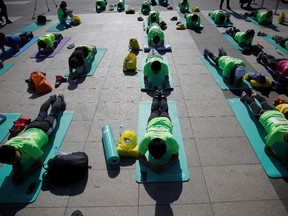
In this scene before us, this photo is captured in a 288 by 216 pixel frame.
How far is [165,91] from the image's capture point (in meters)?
8.63

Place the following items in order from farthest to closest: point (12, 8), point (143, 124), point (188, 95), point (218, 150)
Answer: point (12, 8) → point (188, 95) → point (143, 124) → point (218, 150)

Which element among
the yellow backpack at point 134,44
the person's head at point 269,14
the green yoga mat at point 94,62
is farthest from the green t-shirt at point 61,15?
the person's head at point 269,14

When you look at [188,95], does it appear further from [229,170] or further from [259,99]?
[229,170]

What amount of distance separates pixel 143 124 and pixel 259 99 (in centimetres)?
363

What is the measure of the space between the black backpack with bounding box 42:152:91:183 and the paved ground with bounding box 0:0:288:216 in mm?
213

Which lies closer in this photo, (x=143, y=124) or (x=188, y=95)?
(x=143, y=124)

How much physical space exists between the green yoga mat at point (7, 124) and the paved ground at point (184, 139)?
329 millimetres

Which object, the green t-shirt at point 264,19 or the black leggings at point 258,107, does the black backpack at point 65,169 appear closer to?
the black leggings at point 258,107

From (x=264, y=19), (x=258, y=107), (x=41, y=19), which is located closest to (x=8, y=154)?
(x=258, y=107)

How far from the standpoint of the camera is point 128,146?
5887 mm

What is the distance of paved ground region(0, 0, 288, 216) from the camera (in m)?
4.91

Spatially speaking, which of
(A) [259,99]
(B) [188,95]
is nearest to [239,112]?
(A) [259,99]

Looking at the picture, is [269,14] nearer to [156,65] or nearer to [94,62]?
[156,65]

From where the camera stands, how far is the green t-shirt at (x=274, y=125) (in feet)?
17.7
